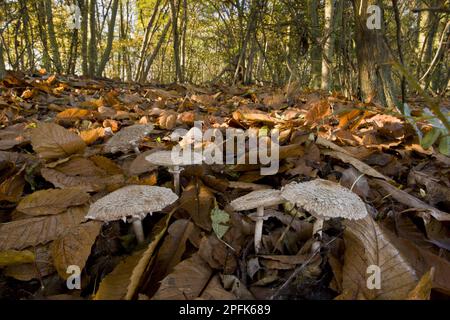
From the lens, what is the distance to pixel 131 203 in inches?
44.1

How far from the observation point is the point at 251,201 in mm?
1167

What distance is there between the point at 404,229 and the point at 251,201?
65 centimetres

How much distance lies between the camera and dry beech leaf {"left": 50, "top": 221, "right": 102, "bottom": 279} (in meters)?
1.11

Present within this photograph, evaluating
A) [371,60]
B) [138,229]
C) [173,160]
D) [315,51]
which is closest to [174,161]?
[173,160]

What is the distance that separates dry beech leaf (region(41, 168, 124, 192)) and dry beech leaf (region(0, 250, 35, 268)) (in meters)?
0.41

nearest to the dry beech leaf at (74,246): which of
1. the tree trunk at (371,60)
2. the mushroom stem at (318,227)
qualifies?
the mushroom stem at (318,227)

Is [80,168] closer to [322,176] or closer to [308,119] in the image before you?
[322,176]

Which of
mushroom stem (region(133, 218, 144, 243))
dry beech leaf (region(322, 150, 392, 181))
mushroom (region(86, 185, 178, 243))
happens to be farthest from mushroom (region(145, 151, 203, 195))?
dry beech leaf (region(322, 150, 392, 181))

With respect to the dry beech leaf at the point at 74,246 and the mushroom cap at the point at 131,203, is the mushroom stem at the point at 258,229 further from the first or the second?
the dry beech leaf at the point at 74,246

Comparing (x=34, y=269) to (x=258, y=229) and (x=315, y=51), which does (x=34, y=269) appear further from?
(x=315, y=51)

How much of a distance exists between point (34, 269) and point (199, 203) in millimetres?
656

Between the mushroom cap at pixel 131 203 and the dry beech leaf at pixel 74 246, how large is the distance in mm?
104

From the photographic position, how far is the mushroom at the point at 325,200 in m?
1.01
